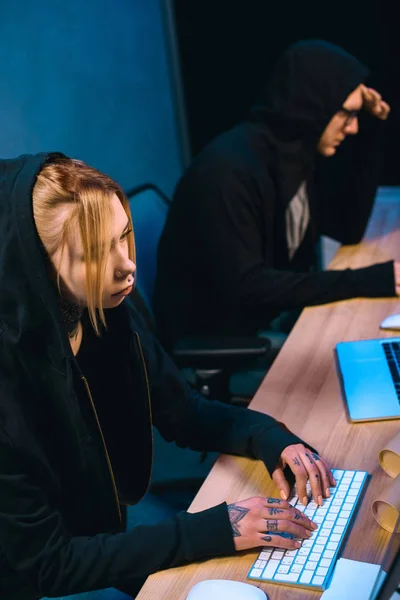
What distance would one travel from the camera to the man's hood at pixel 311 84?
2.21m

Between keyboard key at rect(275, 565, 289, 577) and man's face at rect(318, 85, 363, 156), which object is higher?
man's face at rect(318, 85, 363, 156)

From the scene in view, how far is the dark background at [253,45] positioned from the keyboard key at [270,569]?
2.11 metres

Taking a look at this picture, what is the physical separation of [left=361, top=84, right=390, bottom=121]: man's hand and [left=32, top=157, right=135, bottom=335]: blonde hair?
58.5 inches

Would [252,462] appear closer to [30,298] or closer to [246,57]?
[30,298]

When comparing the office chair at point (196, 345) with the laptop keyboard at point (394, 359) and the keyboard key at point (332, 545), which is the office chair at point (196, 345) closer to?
the laptop keyboard at point (394, 359)

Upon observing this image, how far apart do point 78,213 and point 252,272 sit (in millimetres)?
1008

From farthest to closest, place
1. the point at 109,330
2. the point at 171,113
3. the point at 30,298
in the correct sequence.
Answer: the point at 171,113 < the point at 109,330 < the point at 30,298

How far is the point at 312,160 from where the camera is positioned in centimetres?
241

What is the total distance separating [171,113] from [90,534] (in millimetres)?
2318

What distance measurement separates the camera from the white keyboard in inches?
41.7

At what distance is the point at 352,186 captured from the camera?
8.72 ft

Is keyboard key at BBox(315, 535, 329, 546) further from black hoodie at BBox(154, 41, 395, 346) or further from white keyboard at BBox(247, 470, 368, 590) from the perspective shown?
black hoodie at BBox(154, 41, 395, 346)

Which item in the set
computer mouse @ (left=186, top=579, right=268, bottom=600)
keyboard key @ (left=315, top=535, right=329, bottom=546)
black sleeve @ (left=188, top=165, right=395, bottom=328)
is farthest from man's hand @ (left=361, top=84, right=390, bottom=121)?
computer mouse @ (left=186, top=579, right=268, bottom=600)

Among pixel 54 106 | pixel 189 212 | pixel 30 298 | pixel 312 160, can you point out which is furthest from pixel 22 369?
pixel 312 160
